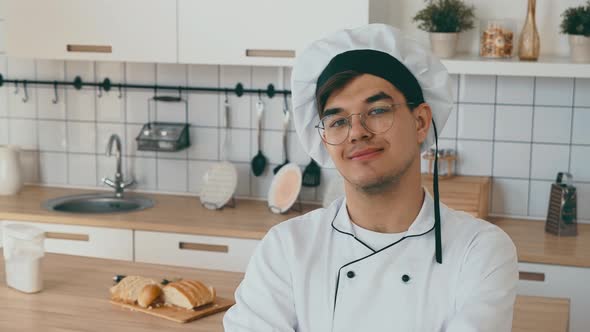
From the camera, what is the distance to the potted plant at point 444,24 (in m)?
3.56

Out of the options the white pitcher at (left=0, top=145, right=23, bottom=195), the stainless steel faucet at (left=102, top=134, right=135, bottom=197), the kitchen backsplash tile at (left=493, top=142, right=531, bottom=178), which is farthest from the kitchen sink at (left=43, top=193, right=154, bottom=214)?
the kitchen backsplash tile at (left=493, top=142, right=531, bottom=178)

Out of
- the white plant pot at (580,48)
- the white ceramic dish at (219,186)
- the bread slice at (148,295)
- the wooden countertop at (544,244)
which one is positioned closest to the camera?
the bread slice at (148,295)

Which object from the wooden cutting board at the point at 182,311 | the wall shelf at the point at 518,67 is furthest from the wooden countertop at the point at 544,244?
the wooden cutting board at the point at 182,311

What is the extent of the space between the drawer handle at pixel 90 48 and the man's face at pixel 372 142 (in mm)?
2181

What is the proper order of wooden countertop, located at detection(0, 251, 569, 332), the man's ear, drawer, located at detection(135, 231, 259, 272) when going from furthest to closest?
1. drawer, located at detection(135, 231, 259, 272)
2. wooden countertop, located at detection(0, 251, 569, 332)
3. the man's ear

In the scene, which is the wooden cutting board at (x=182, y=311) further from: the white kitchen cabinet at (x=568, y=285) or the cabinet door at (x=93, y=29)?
the cabinet door at (x=93, y=29)

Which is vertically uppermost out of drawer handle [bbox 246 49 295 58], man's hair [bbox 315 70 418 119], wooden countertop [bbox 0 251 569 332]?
drawer handle [bbox 246 49 295 58]

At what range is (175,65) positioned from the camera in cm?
422

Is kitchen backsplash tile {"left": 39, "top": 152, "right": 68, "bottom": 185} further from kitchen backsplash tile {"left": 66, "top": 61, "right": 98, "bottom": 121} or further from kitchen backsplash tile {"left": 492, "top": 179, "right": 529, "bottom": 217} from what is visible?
kitchen backsplash tile {"left": 492, "top": 179, "right": 529, "bottom": 217}

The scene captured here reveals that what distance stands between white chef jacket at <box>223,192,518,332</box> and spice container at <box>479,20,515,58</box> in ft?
5.66

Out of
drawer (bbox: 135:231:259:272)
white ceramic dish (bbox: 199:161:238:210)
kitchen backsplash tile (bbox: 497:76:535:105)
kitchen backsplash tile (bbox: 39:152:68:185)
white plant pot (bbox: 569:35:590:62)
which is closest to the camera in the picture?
white plant pot (bbox: 569:35:590:62)

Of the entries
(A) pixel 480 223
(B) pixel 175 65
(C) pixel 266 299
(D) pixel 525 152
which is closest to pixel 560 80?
(D) pixel 525 152

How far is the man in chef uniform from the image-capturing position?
6.13ft

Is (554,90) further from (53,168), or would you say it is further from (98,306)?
(53,168)
